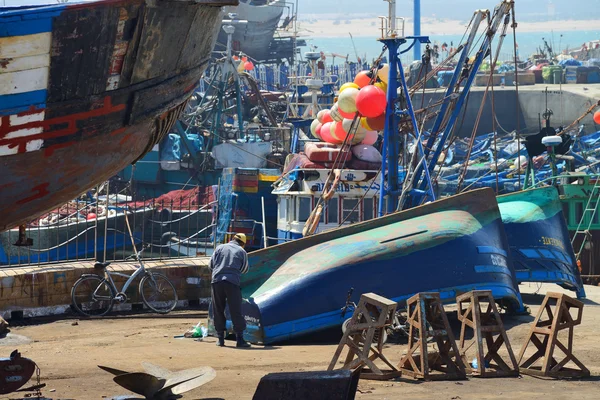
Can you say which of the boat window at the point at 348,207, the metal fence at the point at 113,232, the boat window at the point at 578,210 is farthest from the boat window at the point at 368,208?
the boat window at the point at 578,210

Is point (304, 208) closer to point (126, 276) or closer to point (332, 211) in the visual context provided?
point (332, 211)

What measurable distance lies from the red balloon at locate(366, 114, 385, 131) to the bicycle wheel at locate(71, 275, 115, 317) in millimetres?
6977

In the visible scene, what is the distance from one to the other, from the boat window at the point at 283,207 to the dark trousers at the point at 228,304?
1046 cm

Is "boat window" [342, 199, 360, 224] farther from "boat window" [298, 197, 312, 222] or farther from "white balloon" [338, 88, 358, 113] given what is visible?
"white balloon" [338, 88, 358, 113]

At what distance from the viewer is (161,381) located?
323 inches

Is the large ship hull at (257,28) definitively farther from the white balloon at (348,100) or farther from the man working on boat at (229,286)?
the man working on boat at (229,286)

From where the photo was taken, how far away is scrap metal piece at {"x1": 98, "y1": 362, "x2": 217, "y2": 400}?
7961 millimetres

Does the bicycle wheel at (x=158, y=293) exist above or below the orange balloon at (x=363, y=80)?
below

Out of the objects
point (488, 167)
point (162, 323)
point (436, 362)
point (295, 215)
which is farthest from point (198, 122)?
point (436, 362)

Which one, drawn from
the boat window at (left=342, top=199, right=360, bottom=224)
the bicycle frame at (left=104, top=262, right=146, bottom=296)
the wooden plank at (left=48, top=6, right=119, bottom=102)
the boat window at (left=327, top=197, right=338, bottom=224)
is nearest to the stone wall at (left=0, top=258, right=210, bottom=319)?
the bicycle frame at (left=104, top=262, right=146, bottom=296)

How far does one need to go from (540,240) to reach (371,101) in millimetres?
4858

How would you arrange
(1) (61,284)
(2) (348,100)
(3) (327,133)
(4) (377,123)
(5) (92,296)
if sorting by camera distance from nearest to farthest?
1. (1) (61,284)
2. (5) (92,296)
3. (2) (348,100)
4. (4) (377,123)
5. (3) (327,133)

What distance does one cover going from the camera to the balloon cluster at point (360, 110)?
59.6 ft

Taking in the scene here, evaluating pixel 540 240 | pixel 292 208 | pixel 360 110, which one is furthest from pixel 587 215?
pixel 540 240
